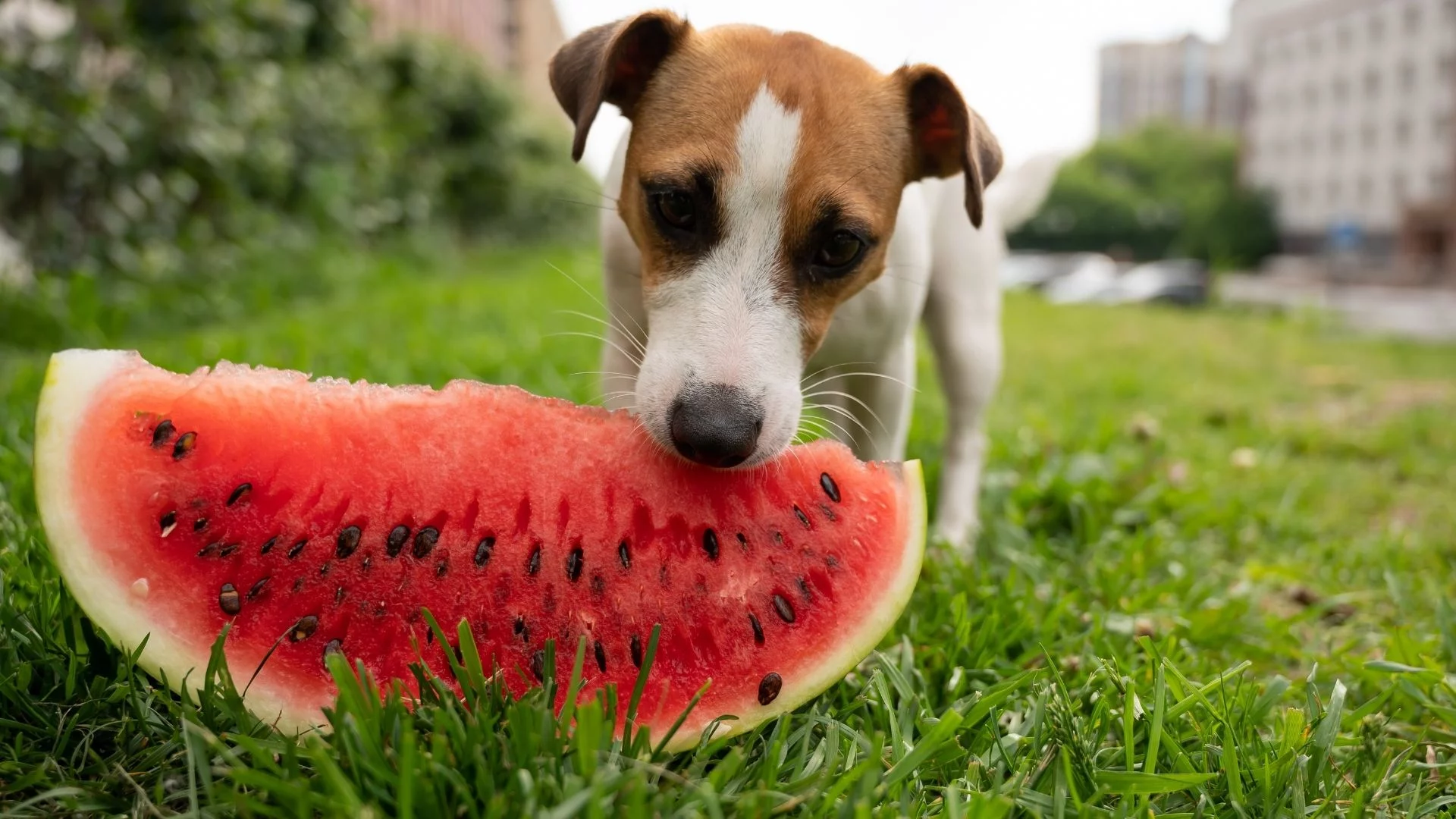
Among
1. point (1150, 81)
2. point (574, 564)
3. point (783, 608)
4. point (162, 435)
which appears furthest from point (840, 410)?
point (1150, 81)

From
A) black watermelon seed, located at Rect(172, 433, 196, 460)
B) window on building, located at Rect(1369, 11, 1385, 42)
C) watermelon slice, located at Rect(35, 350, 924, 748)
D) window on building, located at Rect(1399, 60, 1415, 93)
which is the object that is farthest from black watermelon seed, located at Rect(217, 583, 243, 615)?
window on building, located at Rect(1369, 11, 1385, 42)

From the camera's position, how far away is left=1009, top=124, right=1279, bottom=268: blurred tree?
5459 cm

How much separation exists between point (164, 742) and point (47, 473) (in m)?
0.46

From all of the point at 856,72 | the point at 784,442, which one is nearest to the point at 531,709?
the point at 784,442

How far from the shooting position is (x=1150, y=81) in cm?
10825

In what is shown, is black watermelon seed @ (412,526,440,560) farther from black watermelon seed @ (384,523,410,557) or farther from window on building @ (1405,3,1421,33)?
window on building @ (1405,3,1421,33)

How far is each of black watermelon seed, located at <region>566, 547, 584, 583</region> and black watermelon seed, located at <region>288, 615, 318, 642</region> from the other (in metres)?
0.36

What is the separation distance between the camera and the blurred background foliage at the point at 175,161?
197 inches

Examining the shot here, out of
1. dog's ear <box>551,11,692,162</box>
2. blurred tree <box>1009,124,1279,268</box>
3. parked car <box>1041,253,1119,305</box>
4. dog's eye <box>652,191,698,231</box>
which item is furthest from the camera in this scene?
blurred tree <box>1009,124,1279,268</box>

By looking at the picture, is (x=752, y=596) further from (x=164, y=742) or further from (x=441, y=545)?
(x=164, y=742)

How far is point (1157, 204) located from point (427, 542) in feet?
281

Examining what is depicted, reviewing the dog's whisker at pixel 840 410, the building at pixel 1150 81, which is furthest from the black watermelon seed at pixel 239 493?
the building at pixel 1150 81

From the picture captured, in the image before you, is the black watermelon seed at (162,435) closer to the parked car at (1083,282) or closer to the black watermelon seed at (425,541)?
the black watermelon seed at (425,541)

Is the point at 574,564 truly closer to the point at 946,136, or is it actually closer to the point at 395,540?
the point at 395,540
